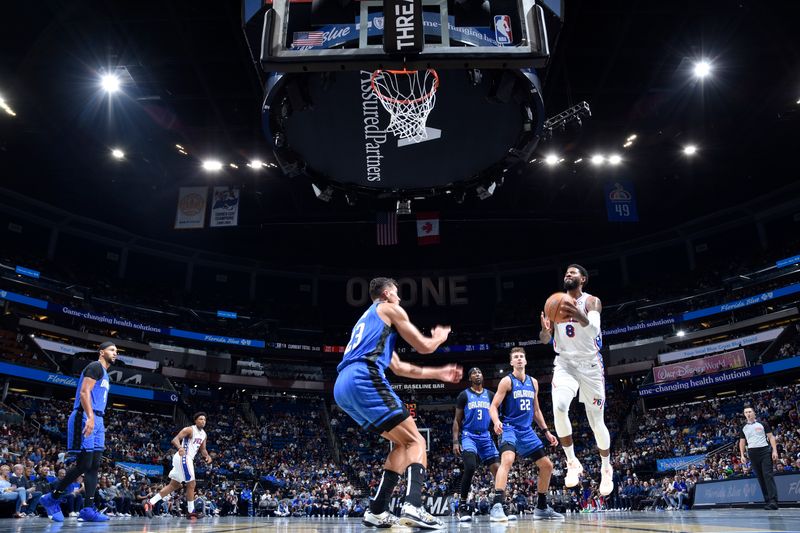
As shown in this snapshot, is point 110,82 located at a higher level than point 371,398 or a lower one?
higher

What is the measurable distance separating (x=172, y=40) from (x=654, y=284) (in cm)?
3260

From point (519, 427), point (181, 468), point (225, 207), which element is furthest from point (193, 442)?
point (225, 207)

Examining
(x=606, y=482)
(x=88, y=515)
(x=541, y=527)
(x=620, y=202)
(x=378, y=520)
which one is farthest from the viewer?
(x=620, y=202)

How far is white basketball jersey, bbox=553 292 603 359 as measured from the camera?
21.3 feet

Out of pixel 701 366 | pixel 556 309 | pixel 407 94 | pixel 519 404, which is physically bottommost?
pixel 519 404

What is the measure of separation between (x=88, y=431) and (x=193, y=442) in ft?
13.8

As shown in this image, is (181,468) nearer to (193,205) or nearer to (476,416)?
(476,416)

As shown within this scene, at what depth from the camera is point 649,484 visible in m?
23.7

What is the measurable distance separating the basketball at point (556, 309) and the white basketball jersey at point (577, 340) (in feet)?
0.35

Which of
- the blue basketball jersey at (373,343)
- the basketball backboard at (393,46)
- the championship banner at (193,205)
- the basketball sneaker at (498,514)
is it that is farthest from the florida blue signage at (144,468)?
the blue basketball jersey at (373,343)

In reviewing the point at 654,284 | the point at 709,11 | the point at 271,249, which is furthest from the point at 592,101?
the point at 271,249

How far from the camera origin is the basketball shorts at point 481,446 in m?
9.45

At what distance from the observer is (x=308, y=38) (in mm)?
7090

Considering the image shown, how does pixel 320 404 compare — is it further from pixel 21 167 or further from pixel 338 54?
pixel 338 54
